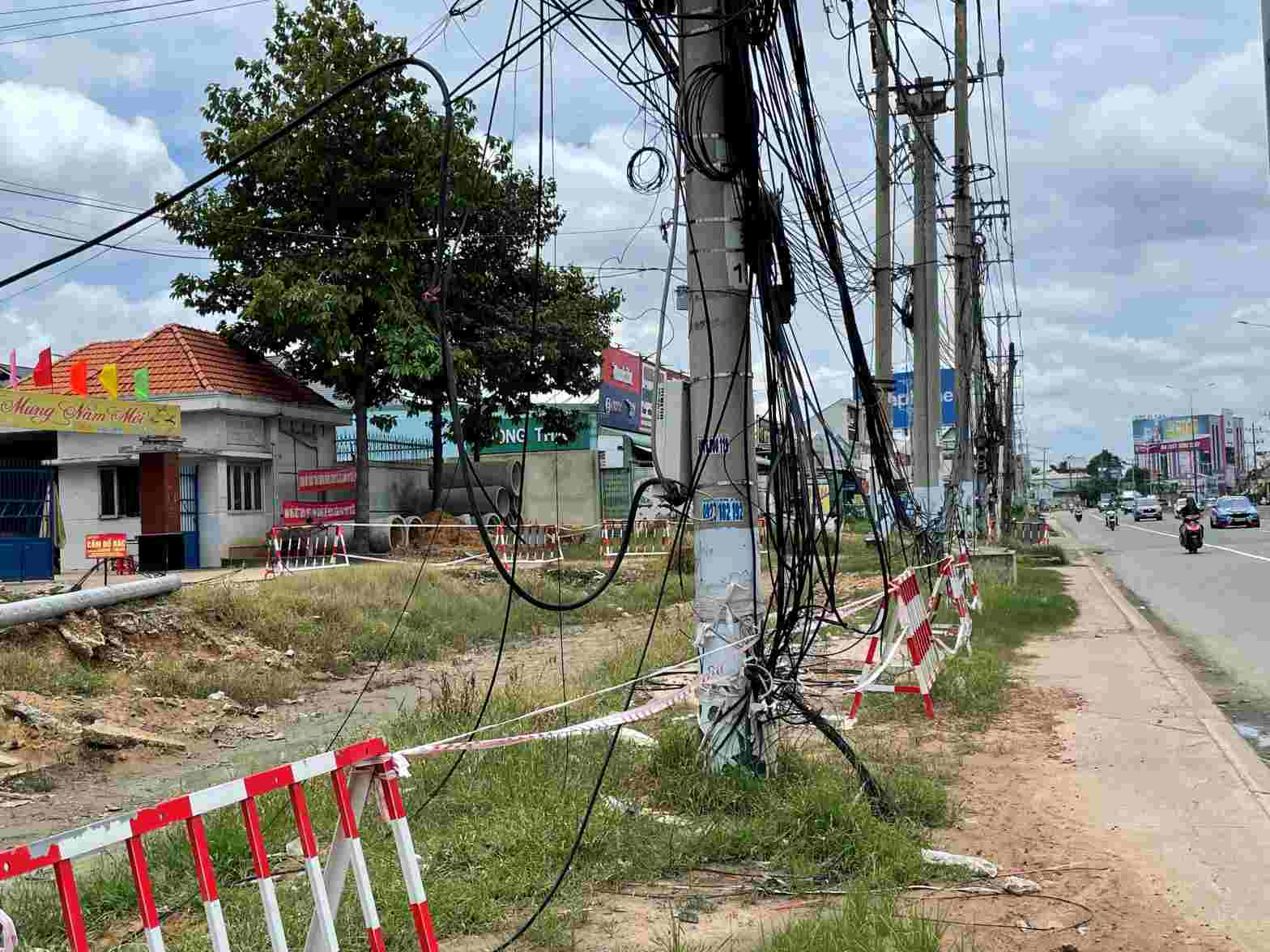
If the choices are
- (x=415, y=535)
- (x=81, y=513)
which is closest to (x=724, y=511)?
(x=81, y=513)

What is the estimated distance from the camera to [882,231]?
55.9ft

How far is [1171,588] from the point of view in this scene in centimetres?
2148

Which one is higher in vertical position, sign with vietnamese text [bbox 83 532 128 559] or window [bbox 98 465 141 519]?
window [bbox 98 465 141 519]

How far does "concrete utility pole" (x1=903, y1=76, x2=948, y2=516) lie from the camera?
1591cm

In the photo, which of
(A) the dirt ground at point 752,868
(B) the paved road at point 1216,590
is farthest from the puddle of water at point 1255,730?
(B) the paved road at point 1216,590

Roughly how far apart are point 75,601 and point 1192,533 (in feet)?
89.0

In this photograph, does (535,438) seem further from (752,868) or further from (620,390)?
(752,868)

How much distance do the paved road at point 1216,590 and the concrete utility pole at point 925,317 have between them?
4.00 m

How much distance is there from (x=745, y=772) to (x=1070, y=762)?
2.67 m

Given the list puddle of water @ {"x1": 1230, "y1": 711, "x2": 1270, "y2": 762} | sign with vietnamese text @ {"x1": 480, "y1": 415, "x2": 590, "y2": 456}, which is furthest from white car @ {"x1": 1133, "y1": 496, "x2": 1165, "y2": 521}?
puddle of water @ {"x1": 1230, "y1": 711, "x2": 1270, "y2": 762}

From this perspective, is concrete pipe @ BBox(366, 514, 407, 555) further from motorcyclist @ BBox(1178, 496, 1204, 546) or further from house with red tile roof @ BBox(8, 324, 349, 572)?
motorcyclist @ BBox(1178, 496, 1204, 546)

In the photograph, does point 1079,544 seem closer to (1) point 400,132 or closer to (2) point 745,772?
(1) point 400,132

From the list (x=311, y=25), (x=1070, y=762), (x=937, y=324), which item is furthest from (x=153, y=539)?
(x=1070, y=762)

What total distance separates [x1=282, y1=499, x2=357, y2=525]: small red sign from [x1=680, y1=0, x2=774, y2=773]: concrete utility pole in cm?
2112
